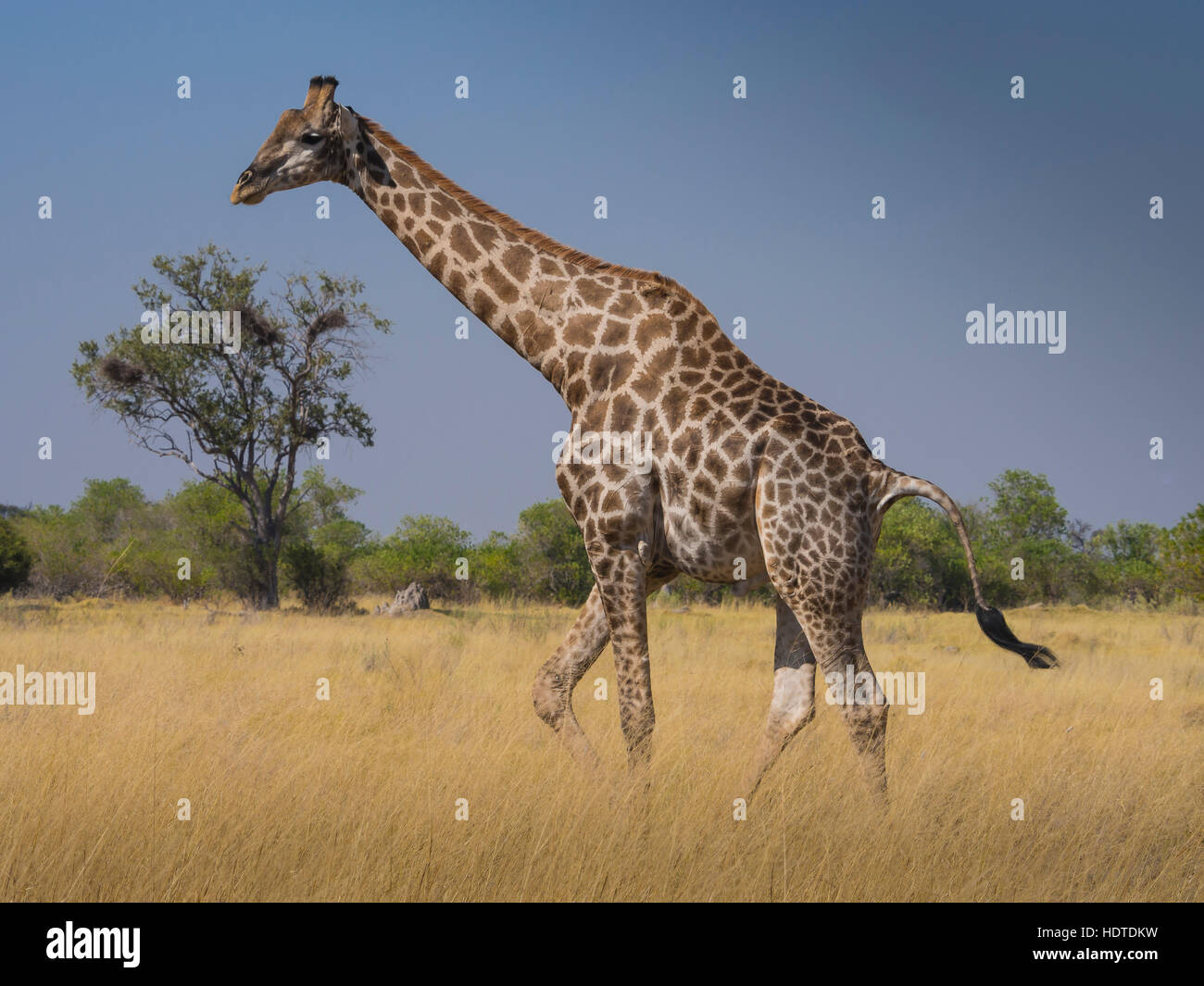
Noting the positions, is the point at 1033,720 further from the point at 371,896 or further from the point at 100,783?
the point at 100,783

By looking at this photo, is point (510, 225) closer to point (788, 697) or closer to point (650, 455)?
point (650, 455)

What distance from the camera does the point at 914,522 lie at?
101ft

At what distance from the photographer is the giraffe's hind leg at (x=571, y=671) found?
5.95 meters

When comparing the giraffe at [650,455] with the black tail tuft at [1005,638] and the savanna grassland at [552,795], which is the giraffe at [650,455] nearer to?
the black tail tuft at [1005,638]

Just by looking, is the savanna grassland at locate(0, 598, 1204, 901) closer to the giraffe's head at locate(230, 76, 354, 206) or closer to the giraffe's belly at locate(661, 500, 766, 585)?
the giraffe's belly at locate(661, 500, 766, 585)

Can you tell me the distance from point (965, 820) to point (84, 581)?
2770 cm

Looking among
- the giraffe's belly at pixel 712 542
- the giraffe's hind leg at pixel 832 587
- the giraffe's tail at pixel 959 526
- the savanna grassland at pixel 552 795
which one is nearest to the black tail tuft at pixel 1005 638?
the giraffe's tail at pixel 959 526

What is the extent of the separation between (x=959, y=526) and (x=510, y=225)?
10.9 ft

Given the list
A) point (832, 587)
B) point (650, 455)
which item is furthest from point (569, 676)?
point (832, 587)

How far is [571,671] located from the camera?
19.8 feet

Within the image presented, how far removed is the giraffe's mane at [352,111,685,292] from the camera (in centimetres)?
625

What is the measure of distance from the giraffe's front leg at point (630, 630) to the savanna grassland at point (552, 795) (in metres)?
0.28

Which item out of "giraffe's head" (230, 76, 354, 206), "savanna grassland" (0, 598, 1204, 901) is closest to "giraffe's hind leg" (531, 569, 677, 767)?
"savanna grassland" (0, 598, 1204, 901)
